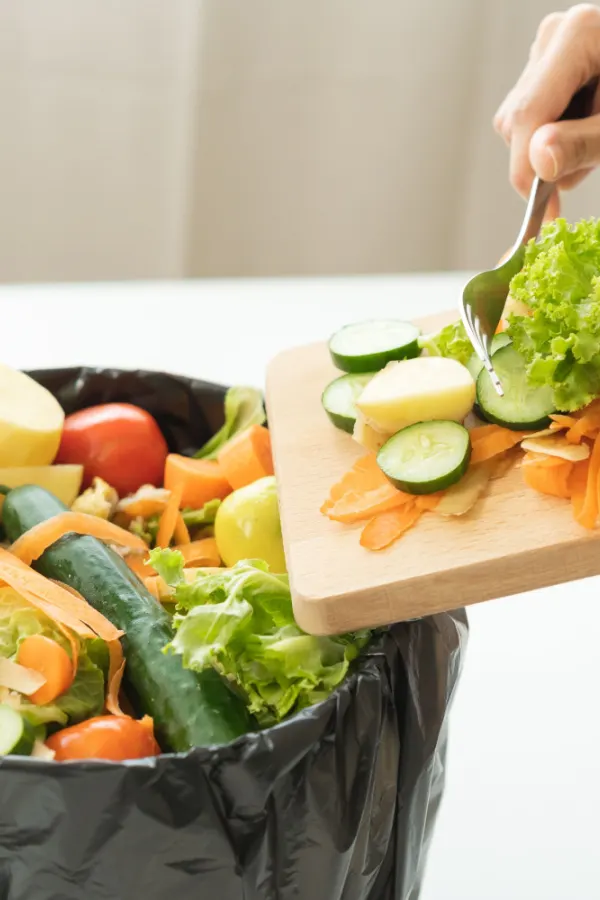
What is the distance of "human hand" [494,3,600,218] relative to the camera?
49.4 inches

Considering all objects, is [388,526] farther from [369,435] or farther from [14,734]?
[14,734]

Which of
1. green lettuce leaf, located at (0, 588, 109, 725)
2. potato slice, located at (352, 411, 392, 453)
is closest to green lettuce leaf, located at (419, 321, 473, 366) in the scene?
potato slice, located at (352, 411, 392, 453)

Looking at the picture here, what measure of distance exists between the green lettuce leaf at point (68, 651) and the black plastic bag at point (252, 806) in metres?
0.14

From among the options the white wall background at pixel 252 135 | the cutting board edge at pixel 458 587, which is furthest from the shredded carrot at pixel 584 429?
the white wall background at pixel 252 135

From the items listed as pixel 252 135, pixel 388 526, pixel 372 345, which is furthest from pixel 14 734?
pixel 252 135

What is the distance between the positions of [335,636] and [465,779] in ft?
1.35

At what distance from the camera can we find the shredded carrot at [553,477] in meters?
0.92

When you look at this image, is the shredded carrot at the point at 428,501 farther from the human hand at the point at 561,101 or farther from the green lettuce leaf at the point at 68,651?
the human hand at the point at 561,101

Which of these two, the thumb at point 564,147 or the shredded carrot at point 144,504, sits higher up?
the thumb at point 564,147

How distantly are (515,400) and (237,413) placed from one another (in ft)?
→ 1.51

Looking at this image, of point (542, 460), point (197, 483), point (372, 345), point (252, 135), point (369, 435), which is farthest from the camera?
point (252, 135)

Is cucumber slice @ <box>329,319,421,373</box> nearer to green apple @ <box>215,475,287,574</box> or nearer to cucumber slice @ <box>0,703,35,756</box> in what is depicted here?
green apple @ <box>215,475,287,574</box>

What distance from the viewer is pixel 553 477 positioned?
3.03 ft

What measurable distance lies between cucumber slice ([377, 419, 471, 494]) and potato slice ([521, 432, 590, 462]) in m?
0.06
